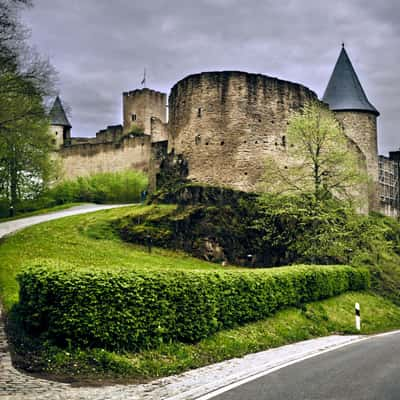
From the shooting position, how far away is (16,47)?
2247cm

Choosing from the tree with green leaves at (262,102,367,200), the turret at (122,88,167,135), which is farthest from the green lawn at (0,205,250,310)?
the turret at (122,88,167,135)

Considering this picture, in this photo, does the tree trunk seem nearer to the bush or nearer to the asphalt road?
the bush

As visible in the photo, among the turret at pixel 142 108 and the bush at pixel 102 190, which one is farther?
the turret at pixel 142 108

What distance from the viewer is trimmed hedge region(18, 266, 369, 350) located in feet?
34.3

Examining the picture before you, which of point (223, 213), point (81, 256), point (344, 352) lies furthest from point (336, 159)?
point (344, 352)

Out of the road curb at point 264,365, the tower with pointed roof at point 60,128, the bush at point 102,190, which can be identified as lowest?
the road curb at point 264,365

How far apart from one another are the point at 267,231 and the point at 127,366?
19.7 metres

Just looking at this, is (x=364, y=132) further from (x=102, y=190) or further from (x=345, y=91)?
(x=102, y=190)

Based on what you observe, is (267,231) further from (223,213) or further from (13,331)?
(13,331)

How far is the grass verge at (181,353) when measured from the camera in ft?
32.2

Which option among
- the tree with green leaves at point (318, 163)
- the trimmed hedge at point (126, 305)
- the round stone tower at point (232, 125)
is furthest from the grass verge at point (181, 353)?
the round stone tower at point (232, 125)

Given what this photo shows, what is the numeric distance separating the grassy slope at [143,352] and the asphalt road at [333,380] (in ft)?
6.13

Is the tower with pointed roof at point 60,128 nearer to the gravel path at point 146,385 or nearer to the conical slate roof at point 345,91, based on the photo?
the conical slate roof at point 345,91

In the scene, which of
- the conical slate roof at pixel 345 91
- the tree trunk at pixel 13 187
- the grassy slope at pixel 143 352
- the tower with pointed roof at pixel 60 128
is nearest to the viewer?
the grassy slope at pixel 143 352
